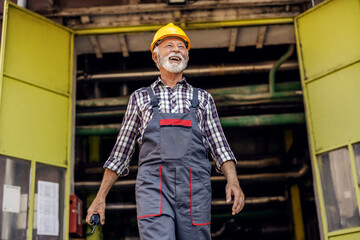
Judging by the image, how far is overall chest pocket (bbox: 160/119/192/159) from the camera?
125 inches

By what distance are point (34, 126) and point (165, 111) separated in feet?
6.93

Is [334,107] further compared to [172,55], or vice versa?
[334,107]

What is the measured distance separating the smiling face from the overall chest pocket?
49 centimetres

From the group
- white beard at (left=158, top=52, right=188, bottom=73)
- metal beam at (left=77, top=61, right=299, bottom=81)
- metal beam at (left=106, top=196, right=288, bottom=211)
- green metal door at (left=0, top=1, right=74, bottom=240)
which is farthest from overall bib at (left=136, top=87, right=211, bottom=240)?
metal beam at (left=106, top=196, right=288, bottom=211)

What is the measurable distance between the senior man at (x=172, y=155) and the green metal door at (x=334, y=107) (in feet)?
6.19

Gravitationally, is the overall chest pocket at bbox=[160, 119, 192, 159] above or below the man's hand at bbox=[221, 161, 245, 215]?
above

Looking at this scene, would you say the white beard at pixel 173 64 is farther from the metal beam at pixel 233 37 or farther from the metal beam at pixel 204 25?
the metal beam at pixel 233 37

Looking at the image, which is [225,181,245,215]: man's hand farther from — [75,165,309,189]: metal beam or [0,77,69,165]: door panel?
[75,165,309,189]: metal beam

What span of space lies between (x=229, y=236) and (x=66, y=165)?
10.9 feet

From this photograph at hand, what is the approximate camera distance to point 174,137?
3207 mm

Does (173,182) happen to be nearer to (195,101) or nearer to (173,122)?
(173,122)

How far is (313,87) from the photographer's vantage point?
212 inches

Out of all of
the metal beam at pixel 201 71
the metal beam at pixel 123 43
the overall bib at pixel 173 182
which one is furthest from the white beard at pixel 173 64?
the metal beam at pixel 201 71

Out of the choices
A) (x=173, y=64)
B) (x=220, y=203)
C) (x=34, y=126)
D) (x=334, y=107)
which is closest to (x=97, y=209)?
(x=173, y=64)
